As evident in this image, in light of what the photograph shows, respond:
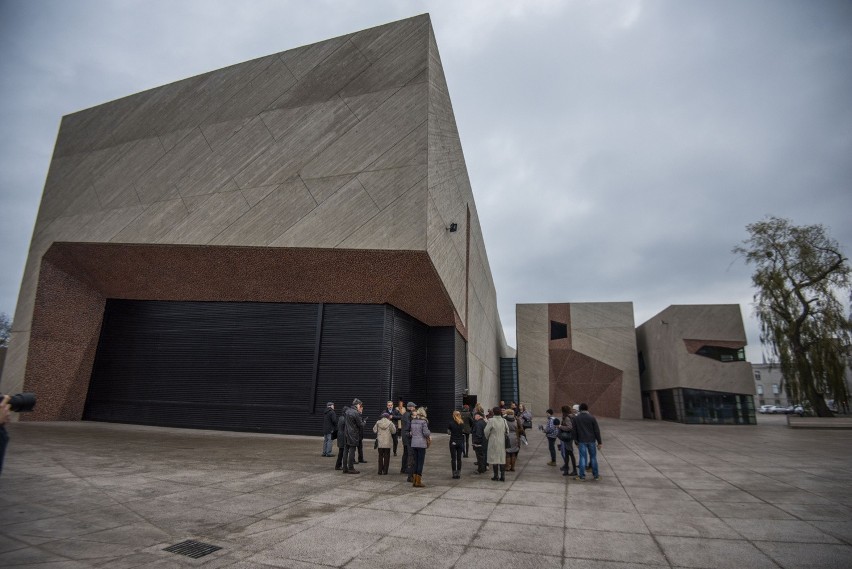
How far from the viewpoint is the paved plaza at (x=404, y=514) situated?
13.0 ft

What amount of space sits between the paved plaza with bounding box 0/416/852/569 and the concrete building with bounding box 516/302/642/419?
1074 inches

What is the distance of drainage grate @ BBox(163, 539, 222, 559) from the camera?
3.97 metres

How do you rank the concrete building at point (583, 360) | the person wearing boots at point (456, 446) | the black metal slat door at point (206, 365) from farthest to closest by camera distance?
the concrete building at point (583, 360) < the black metal slat door at point (206, 365) < the person wearing boots at point (456, 446)

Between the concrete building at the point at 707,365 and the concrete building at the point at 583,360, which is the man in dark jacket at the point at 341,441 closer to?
the concrete building at the point at 707,365

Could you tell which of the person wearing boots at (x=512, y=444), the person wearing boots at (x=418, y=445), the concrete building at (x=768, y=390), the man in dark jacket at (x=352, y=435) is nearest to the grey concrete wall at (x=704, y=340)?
the person wearing boots at (x=512, y=444)

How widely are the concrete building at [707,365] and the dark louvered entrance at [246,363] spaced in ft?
70.3

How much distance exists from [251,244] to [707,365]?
29.4m

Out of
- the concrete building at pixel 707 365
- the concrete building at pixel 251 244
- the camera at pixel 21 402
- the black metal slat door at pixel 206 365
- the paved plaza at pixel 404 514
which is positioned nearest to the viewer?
the camera at pixel 21 402

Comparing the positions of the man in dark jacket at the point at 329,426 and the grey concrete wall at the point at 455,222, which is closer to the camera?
the man in dark jacket at the point at 329,426

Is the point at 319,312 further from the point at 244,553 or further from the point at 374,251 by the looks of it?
the point at 244,553

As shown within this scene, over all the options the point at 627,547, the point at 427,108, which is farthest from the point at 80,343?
the point at 627,547

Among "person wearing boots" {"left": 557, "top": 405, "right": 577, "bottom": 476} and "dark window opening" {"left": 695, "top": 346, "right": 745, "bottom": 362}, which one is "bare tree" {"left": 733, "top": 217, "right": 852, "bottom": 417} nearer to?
"dark window opening" {"left": 695, "top": 346, "right": 745, "bottom": 362}

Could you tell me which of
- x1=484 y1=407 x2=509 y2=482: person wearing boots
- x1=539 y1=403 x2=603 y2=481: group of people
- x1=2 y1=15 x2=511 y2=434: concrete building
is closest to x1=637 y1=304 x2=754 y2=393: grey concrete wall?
x1=2 y1=15 x2=511 y2=434: concrete building

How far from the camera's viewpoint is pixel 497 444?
26.7 ft
